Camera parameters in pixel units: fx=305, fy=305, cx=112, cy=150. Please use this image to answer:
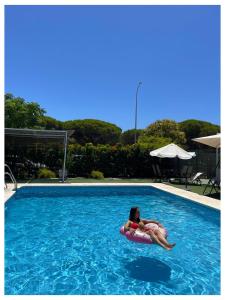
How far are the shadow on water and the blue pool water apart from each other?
0.05 feet

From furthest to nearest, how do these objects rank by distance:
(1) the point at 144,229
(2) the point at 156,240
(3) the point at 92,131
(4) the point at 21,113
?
1. (3) the point at 92,131
2. (4) the point at 21,113
3. (1) the point at 144,229
4. (2) the point at 156,240

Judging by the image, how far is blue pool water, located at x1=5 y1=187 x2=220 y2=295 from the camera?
4543 mm

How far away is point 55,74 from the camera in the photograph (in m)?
20.4

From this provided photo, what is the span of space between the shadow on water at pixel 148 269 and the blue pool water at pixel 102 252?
2 centimetres

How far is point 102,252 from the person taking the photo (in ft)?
19.9

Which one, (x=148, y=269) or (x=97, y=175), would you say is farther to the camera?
(x=97, y=175)

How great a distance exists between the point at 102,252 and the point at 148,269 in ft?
3.89

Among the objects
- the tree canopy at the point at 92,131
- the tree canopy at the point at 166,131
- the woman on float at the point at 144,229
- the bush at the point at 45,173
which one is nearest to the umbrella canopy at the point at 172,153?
the bush at the point at 45,173

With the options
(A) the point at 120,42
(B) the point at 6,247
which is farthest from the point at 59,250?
(A) the point at 120,42

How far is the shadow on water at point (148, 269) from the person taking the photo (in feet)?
15.9

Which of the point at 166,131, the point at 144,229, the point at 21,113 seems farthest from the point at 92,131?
the point at 144,229

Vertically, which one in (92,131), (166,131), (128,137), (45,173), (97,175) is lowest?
(97,175)

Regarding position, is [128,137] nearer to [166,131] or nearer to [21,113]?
[166,131]

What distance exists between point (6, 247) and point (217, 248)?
4.41 metres
